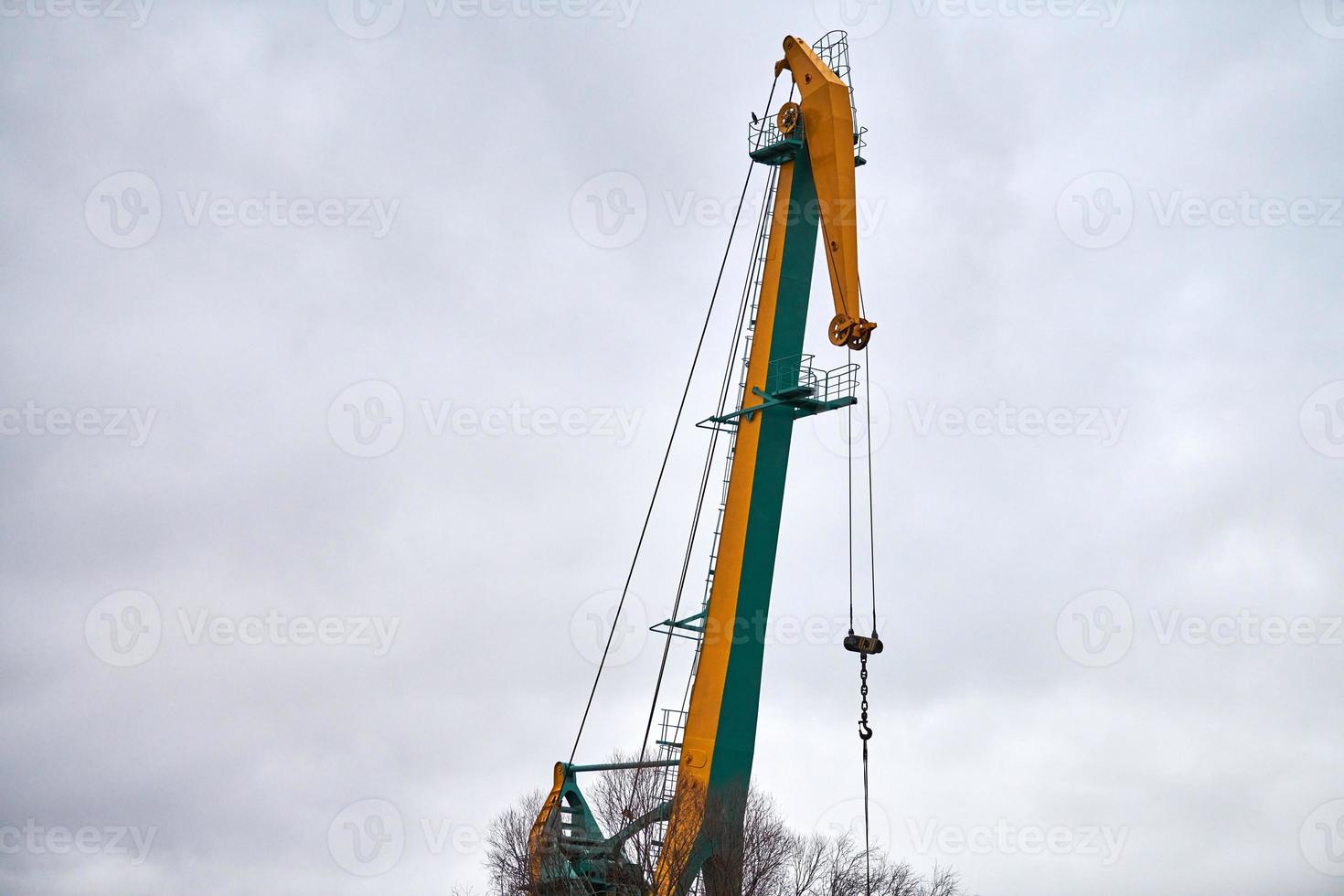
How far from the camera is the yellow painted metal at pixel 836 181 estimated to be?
29.5 m

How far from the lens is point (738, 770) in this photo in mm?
29016

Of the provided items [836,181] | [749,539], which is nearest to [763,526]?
[749,539]

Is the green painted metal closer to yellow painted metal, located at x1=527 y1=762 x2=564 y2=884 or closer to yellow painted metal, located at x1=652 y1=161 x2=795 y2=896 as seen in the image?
yellow painted metal, located at x1=652 y1=161 x2=795 y2=896

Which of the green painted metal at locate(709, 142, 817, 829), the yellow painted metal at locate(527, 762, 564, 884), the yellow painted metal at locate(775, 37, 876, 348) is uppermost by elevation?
the yellow painted metal at locate(775, 37, 876, 348)

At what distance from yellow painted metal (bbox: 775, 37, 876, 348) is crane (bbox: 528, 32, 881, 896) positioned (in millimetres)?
28

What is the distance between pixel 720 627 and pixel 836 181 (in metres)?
9.94

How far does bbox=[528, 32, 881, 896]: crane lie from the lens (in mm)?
28938

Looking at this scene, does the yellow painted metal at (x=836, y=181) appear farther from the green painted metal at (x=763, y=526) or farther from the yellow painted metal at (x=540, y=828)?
the yellow painted metal at (x=540, y=828)

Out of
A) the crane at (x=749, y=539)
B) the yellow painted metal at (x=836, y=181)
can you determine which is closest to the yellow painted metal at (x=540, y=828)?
the crane at (x=749, y=539)

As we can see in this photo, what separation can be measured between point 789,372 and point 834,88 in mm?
6317

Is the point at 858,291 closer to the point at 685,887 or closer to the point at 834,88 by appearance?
the point at 834,88

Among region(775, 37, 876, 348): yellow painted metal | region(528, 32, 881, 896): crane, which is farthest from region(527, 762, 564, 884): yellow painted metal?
region(775, 37, 876, 348): yellow painted metal

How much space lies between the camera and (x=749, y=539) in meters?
29.6

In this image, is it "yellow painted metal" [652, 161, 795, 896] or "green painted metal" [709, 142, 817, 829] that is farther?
"green painted metal" [709, 142, 817, 829]
